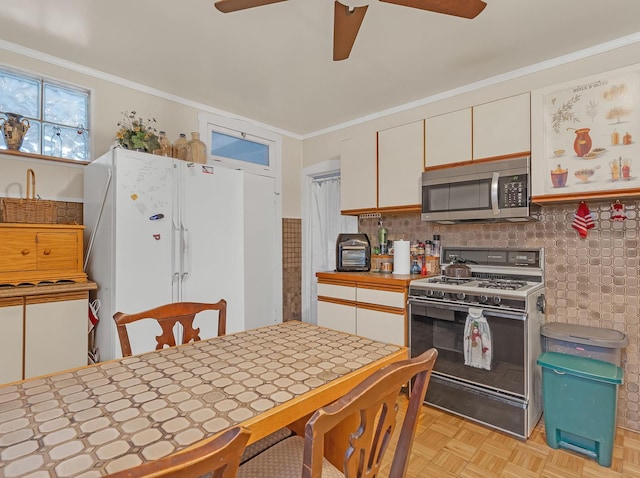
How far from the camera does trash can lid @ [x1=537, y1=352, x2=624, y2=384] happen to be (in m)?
1.90

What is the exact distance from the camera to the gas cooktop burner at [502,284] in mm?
2323

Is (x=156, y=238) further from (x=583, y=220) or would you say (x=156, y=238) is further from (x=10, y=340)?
(x=583, y=220)

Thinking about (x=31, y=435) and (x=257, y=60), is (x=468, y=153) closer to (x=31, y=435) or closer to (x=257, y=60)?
(x=257, y=60)

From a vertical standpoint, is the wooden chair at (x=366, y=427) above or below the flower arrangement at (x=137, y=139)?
below

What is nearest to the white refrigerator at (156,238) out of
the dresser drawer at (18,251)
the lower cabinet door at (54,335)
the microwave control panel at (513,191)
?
the lower cabinet door at (54,335)

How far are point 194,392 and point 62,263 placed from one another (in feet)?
6.35

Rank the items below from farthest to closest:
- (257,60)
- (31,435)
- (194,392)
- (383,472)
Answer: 1. (257,60)
2. (383,472)
3. (194,392)
4. (31,435)

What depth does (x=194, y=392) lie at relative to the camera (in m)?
0.96

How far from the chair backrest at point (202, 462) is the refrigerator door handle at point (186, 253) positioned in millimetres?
2147

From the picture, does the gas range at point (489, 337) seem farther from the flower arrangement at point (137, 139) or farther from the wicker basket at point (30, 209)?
the wicker basket at point (30, 209)

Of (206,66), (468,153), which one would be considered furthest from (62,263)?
(468,153)

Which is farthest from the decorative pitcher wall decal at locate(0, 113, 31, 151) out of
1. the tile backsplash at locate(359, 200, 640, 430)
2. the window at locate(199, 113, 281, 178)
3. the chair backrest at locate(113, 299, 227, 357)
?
the tile backsplash at locate(359, 200, 640, 430)

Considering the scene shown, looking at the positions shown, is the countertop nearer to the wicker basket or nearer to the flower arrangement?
the flower arrangement

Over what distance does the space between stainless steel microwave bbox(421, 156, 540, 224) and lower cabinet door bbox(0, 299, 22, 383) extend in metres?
2.86
